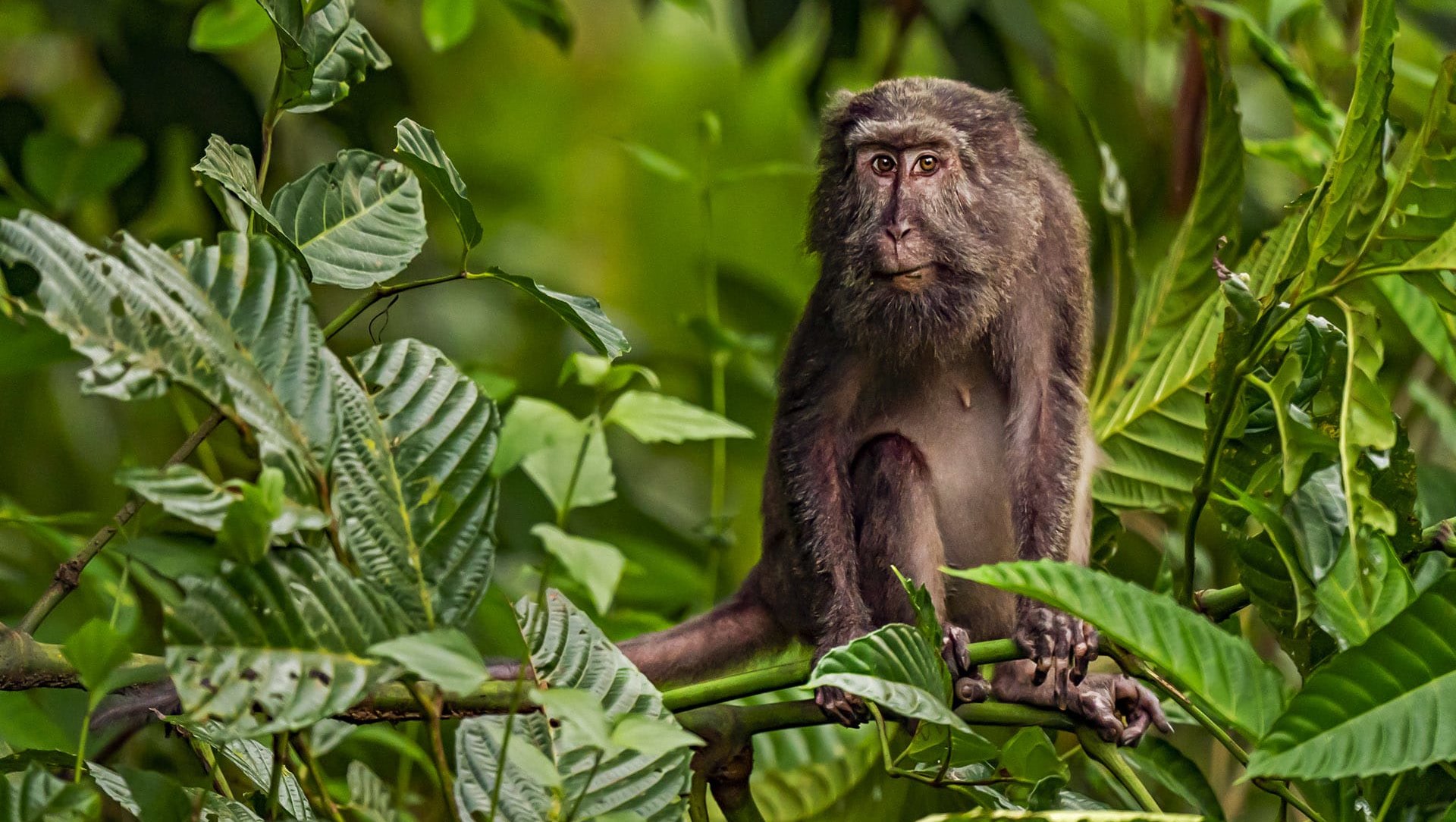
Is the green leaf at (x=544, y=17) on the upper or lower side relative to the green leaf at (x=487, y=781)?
upper

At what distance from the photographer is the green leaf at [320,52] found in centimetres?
169

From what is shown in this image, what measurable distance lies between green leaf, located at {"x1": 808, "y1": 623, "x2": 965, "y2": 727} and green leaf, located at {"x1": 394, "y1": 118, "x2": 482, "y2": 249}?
28.9 inches

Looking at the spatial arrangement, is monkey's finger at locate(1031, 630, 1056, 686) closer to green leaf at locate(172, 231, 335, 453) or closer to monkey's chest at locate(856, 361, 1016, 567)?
monkey's chest at locate(856, 361, 1016, 567)

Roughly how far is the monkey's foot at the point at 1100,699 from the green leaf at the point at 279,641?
1387mm

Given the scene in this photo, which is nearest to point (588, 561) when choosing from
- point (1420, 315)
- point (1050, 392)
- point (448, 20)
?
point (1050, 392)

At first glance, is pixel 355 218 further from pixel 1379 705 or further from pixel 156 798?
pixel 1379 705

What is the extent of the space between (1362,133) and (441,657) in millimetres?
1330

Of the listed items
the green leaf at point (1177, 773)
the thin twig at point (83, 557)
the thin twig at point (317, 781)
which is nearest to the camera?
the thin twig at point (317, 781)

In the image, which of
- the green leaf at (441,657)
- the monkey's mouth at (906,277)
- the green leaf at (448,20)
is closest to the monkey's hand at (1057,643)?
the monkey's mouth at (906,277)

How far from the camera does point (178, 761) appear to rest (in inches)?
124

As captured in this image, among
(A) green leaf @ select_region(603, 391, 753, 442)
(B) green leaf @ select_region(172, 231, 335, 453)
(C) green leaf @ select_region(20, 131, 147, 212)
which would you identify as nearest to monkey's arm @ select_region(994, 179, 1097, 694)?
(A) green leaf @ select_region(603, 391, 753, 442)

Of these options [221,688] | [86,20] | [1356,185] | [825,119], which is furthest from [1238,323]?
[86,20]

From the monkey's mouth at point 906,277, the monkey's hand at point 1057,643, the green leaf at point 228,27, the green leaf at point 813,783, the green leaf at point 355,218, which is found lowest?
the green leaf at point 813,783

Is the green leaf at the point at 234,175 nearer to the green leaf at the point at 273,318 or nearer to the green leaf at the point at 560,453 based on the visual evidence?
the green leaf at the point at 273,318
